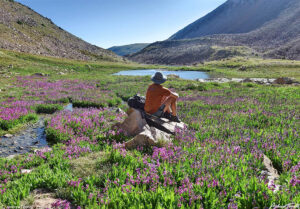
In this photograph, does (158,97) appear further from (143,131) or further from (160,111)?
(143,131)

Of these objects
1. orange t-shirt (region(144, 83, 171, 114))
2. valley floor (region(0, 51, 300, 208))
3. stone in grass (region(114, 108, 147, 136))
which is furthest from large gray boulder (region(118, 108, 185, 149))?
orange t-shirt (region(144, 83, 171, 114))

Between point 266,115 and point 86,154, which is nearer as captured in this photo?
point 86,154

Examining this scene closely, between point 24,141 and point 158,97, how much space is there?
627 cm

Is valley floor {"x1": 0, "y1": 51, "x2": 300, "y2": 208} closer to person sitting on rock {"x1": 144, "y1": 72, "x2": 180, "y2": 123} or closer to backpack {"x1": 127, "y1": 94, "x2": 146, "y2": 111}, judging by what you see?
person sitting on rock {"x1": 144, "y1": 72, "x2": 180, "y2": 123}

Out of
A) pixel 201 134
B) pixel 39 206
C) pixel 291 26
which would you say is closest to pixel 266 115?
pixel 201 134

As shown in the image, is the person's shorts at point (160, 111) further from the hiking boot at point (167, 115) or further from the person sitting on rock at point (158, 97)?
the hiking boot at point (167, 115)

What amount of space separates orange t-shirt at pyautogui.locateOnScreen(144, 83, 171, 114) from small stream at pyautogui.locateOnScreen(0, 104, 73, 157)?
15.7 ft

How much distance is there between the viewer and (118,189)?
395cm

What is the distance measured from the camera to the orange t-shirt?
320 inches

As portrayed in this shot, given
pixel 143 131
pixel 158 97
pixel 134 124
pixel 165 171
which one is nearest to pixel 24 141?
pixel 134 124

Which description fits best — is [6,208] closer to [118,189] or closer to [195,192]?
[118,189]

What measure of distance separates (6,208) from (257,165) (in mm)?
5690

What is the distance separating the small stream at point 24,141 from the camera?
7488 mm

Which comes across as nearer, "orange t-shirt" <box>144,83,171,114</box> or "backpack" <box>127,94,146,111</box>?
"orange t-shirt" <box>144,83,171,114</box>
